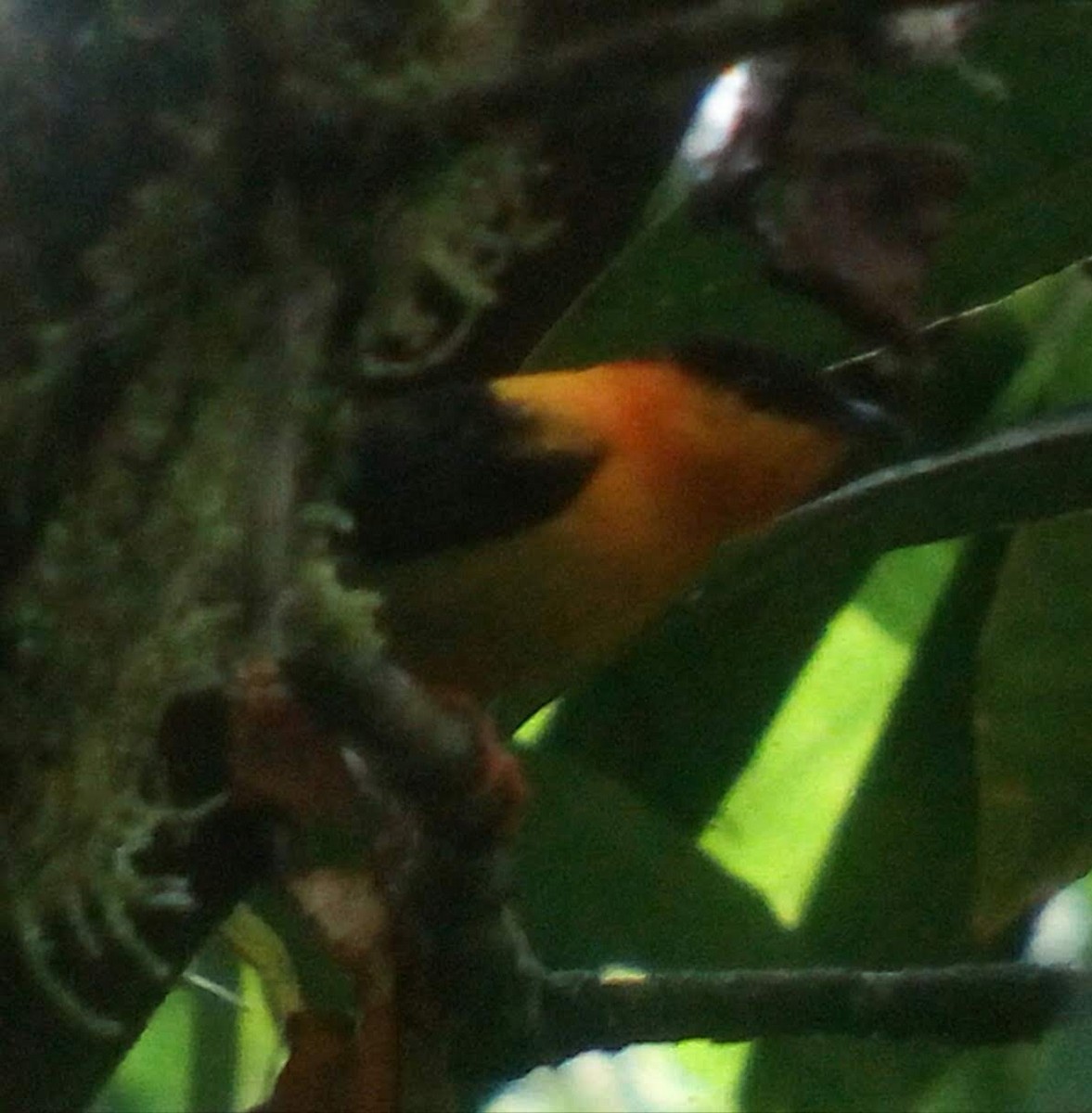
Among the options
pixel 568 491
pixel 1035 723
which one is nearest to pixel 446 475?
pixel 568 491

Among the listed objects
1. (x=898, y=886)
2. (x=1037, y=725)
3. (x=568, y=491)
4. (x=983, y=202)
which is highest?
(x=983, y=202)

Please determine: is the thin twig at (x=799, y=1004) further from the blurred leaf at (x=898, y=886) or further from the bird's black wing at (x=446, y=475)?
the bird's black wing at (x=446, y=475)

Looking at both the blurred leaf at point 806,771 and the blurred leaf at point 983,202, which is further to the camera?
the blurred leaf at point 806,771

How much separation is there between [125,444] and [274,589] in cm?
13

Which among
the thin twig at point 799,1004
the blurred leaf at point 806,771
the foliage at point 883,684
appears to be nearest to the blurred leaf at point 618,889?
the foliage at point 883,684

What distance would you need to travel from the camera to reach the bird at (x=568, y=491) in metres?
1.27

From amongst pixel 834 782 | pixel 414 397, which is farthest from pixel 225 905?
pixel 834 782

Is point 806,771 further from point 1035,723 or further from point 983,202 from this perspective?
point 983,202

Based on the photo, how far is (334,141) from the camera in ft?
2.15

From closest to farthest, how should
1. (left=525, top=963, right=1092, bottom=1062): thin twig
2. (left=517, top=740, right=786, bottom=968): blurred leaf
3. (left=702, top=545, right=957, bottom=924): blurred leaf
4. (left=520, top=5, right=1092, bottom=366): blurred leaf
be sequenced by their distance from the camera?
(left=525, top=963, right=1092, bottom=1062): thin twig, (left=520, top=5, right=1092, bottom=366): blurred leaf, (left=517, top=740, right=786, bottom=968): blurred leaf, (left=702, top=545, right=957, bottom=924): blurred leaf

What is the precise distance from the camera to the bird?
4.17 feet

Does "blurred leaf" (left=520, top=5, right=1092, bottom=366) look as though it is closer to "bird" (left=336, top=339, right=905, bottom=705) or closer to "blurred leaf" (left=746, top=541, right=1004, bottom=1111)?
"bird" (left=336, top=339, right=905, bottom=705)

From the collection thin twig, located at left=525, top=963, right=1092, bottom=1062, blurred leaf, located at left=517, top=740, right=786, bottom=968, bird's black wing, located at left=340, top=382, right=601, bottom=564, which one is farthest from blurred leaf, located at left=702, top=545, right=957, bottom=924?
thin twig, located at left=525, top=963, right=1092, bottom=1062

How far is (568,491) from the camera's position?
1.37m
